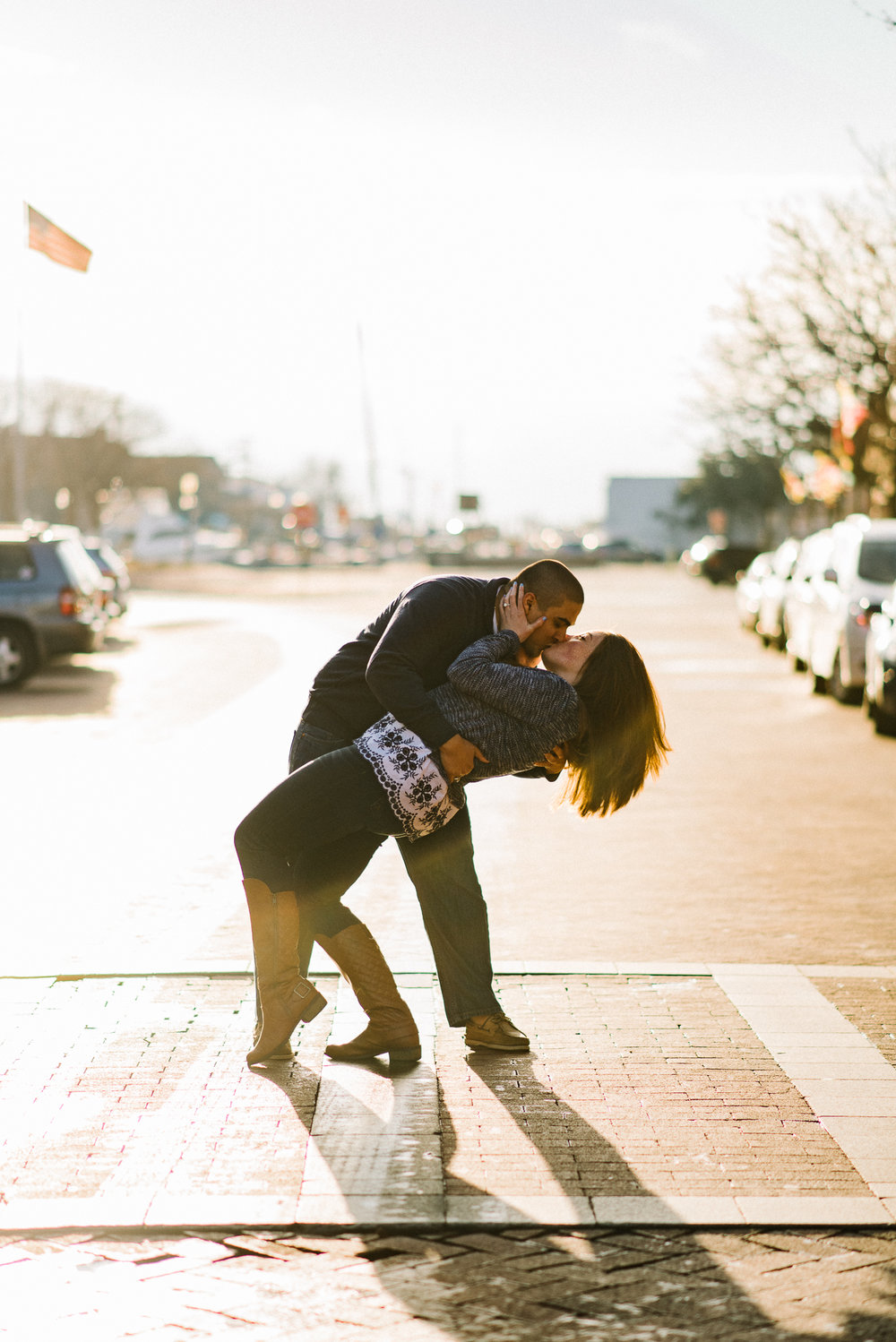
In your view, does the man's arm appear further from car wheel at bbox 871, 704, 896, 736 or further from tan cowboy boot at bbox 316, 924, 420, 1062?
car wheel at bbox 871, 704, 896, 736

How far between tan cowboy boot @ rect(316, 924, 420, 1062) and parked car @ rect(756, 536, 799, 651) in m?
20.4

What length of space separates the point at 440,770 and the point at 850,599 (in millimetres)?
13341

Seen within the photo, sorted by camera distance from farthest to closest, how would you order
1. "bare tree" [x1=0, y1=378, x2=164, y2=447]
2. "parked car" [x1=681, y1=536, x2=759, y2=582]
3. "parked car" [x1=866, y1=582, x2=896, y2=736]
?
"bare tree" [x1=0, y1=378, x2=164, y2=447], "parked car" [x1=681, y1=536, x2=759, y2=582], "parked car" [x1=866, y1=582, x2=896, y2=736]

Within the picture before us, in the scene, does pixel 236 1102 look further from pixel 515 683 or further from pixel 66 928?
pixel 66 928

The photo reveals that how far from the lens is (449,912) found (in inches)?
203

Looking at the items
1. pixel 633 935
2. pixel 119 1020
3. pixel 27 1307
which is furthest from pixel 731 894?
pixel 27 1307

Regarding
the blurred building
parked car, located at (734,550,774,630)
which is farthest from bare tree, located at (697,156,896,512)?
the blurred building

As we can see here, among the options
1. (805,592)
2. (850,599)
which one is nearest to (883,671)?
(850,599)

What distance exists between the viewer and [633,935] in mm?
6910

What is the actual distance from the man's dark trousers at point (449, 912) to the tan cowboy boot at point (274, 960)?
158 mm

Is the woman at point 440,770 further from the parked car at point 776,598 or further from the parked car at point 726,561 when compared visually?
the parked car at point 726,561

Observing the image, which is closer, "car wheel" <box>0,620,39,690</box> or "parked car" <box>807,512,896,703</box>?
"parked car" <box>807,512,896,703</box>

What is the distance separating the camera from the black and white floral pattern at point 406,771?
4.68m

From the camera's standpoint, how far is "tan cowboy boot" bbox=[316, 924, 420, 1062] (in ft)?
16.5
